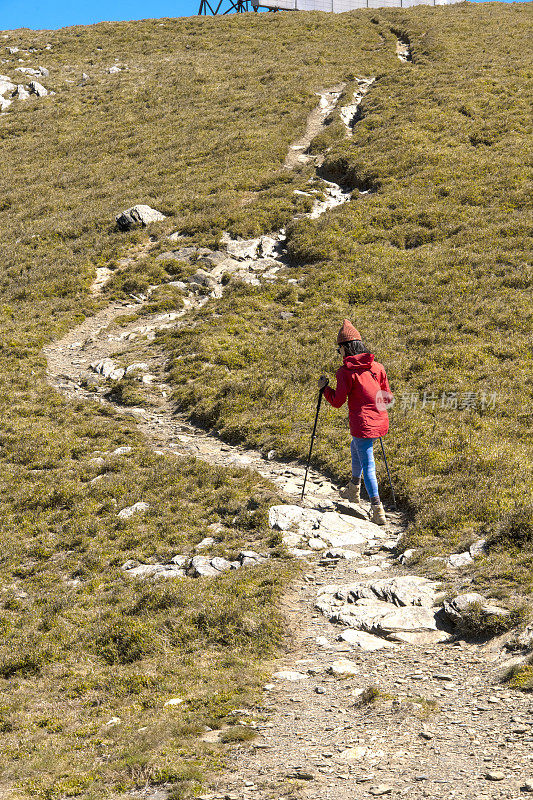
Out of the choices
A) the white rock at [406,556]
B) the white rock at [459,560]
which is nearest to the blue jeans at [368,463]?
the white rock at [406,556]

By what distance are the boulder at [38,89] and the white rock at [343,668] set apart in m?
59.1

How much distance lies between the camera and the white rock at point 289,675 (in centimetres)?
746

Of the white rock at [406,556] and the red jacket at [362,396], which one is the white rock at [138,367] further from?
the white rock at [406,556]

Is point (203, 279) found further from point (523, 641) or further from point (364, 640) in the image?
point (523, 641)

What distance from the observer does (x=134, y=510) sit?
12.8 metres

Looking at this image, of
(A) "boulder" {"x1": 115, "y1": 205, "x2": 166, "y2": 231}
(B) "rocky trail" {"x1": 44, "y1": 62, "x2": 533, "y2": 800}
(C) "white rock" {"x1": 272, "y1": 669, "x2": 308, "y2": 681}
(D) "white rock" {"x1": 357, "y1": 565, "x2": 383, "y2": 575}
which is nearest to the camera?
(B) "rocky trail" {"x1": 44, "y1": 62, "x2": 533, "y2": 800}

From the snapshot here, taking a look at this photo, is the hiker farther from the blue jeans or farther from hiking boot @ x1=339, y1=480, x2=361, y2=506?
hiking boot @ x1=339, y1=480, x2=361, y2=506

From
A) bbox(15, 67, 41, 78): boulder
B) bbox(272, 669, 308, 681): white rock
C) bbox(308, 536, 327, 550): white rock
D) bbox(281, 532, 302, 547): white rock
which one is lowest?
bbox(272, 669, 308, 681): white rock

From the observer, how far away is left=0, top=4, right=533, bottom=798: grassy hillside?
8062 mm

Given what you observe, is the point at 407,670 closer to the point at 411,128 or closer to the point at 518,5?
the point at 411,128

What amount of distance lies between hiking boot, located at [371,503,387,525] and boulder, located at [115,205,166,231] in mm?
24587

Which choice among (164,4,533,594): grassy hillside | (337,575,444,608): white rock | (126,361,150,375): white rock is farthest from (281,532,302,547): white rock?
(126,361,150,375): white rock

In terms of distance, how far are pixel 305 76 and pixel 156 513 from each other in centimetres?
4541

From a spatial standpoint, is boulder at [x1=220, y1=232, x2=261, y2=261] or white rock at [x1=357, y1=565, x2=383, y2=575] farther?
boulder at [x1=220, y1=232, x2=261, y2=261]
